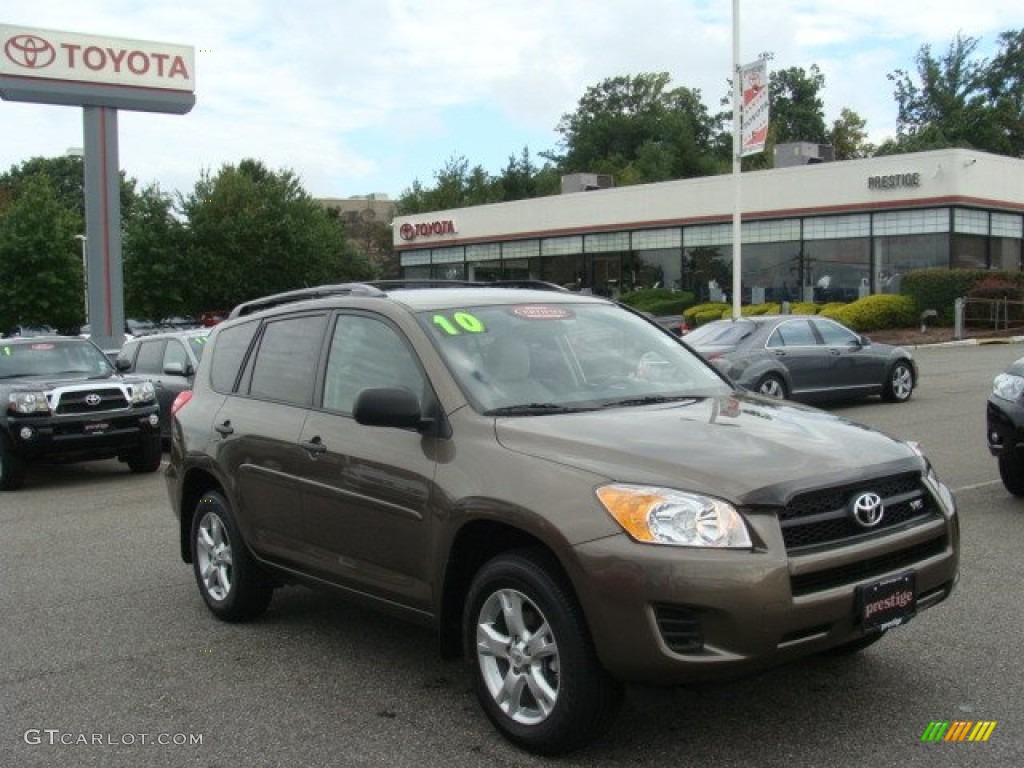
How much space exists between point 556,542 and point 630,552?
300 millimetres

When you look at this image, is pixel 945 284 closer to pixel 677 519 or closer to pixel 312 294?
pixel 312 294

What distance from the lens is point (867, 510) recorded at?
3.97 meters

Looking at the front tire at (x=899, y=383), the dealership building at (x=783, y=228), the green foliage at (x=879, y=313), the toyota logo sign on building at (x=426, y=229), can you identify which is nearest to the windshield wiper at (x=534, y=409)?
the front tire at (x=899, y=383)

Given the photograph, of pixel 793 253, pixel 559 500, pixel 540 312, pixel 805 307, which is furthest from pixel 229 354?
pixel 793 253

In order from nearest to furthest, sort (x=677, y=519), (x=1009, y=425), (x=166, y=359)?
(x=677, y=519) → (x=1009, y=425) → (x=166, y=359)

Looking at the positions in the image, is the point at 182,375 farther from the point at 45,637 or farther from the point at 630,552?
the point at 630,552

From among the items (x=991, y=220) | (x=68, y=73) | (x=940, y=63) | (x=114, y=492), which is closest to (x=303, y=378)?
(x=114, y=492)

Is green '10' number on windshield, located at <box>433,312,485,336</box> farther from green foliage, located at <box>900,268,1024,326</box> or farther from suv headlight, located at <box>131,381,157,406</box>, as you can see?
green foliage, located at <box>900,268,1024,326</box>

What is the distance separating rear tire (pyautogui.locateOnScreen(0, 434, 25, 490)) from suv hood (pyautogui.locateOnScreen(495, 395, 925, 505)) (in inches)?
359

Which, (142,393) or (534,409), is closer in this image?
(534,409)

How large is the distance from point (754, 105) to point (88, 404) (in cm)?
1765

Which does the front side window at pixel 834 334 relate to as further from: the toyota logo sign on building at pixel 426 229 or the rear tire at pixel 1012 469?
the toyota logo sign on building at pixel 426 229

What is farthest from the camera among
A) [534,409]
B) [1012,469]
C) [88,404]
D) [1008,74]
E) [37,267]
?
[1008,74]

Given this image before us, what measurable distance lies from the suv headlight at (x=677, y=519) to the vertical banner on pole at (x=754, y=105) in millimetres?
22021
